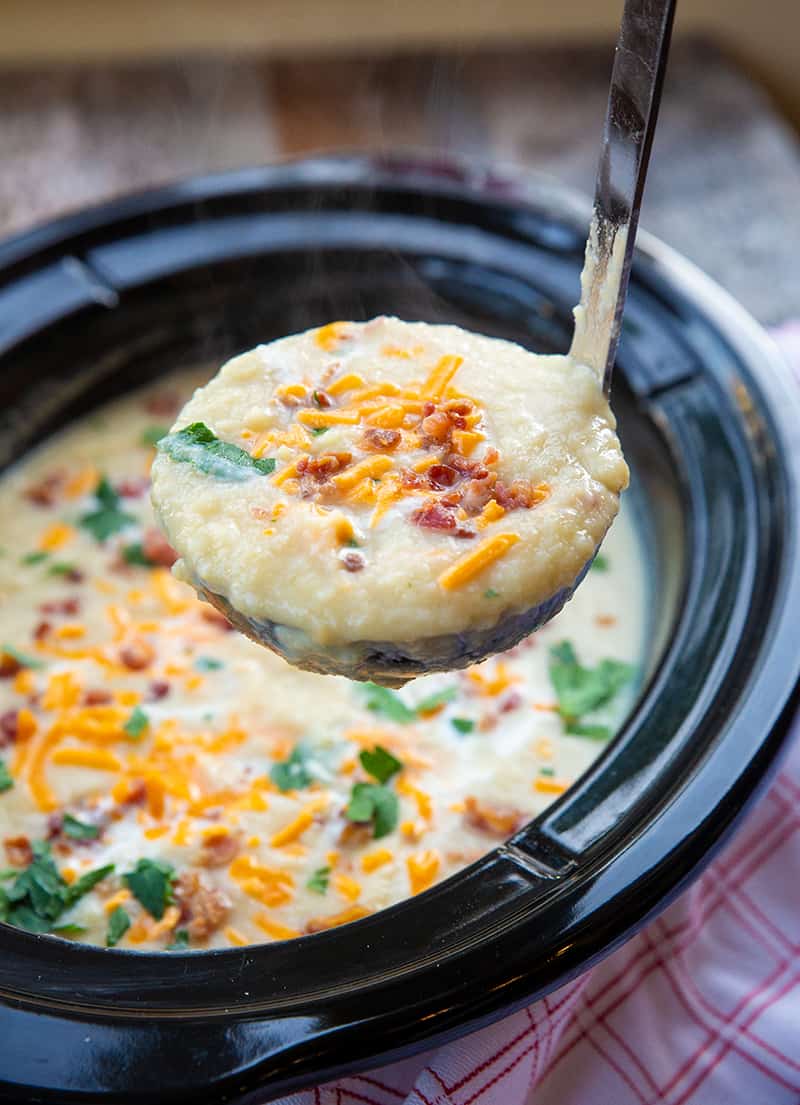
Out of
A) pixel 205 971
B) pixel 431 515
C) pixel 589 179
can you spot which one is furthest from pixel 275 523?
pixel 589 179

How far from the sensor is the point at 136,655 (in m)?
1.81

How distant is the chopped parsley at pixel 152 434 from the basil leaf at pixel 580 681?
2.70ft

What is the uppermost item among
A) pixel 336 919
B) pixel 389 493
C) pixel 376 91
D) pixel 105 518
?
pixel 376 91

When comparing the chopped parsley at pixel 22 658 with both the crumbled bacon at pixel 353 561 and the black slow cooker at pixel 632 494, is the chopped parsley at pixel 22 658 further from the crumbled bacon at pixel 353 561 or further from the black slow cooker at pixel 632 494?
the crumbled bacon at pixel 353 561

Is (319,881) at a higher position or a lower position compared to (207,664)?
lower

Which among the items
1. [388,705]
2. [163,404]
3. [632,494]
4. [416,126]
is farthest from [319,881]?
[416,126]

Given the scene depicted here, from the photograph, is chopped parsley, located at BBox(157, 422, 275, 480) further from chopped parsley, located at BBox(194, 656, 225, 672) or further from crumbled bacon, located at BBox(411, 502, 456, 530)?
→ chopped parsley, located at BBox(194, 656, 225, 672)

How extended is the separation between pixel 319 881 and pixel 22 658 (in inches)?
23.5

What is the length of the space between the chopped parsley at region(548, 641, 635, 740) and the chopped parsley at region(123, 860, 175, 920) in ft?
1.97

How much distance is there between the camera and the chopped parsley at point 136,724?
5.57 feet

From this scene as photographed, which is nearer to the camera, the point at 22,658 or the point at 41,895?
the point at 41,895

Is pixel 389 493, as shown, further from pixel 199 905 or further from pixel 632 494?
pixel 632 494

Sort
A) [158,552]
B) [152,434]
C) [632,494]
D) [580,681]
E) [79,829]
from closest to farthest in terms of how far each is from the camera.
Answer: [79,829] < [580,681] < [158,552] < [632,494] < [152,434]

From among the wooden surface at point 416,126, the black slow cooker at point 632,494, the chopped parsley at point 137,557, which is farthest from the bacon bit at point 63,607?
the wooden surface at point 416,126
